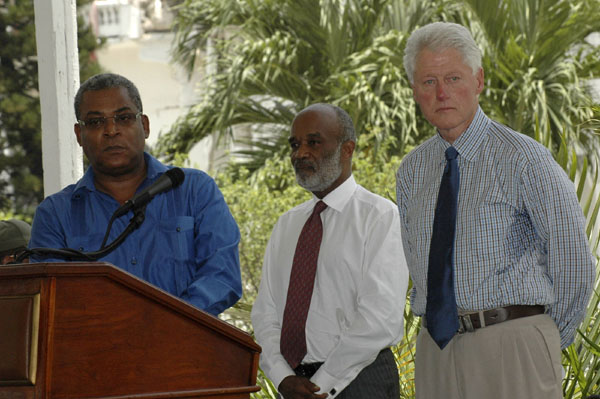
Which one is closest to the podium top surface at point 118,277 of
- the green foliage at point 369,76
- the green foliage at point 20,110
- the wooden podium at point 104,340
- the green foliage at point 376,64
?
the wooden podium at point 104,340

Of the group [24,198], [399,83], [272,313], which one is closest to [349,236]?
[272,313]

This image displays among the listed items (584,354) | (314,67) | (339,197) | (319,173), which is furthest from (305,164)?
(314,67)

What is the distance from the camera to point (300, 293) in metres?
2.90

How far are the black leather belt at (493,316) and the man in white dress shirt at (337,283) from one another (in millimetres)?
459

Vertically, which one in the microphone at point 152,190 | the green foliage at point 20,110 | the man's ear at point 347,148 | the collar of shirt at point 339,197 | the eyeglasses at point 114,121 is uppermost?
the eyeglasses at point 114,121

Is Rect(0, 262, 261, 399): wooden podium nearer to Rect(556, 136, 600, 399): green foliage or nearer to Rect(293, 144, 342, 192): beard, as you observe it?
Rect(293, 144, 342, 192): beard

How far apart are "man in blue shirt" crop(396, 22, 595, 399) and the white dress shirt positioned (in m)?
0.28

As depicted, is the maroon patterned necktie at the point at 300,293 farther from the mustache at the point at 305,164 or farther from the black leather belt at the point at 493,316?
the black leather belt at the point at 493,316

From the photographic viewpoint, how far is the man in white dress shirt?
2.75m

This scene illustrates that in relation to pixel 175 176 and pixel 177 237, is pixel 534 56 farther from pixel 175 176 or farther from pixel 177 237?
pixel 175 176

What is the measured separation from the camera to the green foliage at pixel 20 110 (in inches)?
595

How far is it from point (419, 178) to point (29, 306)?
4.25 ft

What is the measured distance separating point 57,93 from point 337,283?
1.77 m

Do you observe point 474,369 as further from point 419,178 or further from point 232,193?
point 232,193
